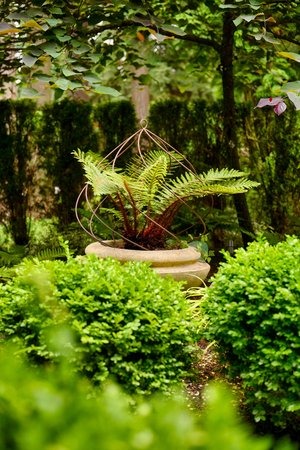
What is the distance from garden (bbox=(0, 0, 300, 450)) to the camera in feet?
4.21

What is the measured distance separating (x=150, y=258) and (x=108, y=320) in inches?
62.5

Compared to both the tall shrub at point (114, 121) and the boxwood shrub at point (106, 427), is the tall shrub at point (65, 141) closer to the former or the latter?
the tall shrub at point (114, 121)

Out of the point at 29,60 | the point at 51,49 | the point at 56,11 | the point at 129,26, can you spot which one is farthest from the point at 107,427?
the point at 129,26

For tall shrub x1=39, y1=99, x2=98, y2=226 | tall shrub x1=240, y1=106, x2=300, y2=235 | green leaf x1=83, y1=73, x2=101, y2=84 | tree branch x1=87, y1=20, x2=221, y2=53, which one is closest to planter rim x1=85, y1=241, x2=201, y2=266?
green leaf x1=83, y1=73, x2=101, y2=84

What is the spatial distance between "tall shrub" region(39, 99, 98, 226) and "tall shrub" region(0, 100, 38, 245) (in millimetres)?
183

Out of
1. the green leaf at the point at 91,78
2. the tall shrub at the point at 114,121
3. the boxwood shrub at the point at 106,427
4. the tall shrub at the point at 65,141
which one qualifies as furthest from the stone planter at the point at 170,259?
the boxwood shrub at the point at 106,427

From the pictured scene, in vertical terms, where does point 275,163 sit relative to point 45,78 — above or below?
below

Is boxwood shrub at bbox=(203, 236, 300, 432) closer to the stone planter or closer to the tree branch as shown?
the stone planter

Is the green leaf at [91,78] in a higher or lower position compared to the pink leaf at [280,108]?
higher

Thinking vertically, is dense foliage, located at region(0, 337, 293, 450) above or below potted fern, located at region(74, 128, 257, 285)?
above

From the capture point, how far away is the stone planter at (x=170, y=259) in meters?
4.62

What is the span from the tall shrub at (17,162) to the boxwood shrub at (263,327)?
4590 mm

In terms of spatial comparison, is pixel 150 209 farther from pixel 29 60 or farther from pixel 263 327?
pixel 263 327

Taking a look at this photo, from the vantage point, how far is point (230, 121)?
22.7 feet
